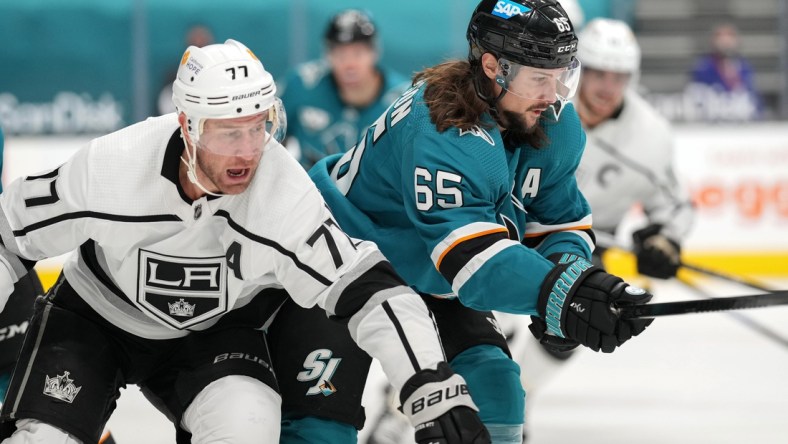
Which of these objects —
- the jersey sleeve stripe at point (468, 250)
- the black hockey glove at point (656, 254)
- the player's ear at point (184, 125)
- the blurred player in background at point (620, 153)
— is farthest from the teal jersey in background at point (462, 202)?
the blurred player in background at point (620, 153)

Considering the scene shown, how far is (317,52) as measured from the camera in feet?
27.5

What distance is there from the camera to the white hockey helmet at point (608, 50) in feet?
14.1

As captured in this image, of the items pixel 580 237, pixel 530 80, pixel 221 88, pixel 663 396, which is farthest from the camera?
pixel 663 396

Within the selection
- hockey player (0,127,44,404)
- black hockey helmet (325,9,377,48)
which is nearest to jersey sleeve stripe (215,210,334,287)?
hockey player (0,127,44,404)

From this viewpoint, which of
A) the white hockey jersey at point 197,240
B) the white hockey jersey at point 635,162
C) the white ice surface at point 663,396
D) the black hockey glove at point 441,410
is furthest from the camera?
the white hockey jersey at point 635,162

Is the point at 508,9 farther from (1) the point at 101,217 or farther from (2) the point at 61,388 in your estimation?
(2) the point at 61,388

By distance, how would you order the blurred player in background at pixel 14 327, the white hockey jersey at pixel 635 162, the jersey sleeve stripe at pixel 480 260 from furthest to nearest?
the white hockey jersey at pixel 635 162, the blurred player in background at pixel 14 327, the jersey sleeve stripe at pixel 480 260

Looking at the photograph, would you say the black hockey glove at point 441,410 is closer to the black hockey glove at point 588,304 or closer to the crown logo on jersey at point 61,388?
the black hockey glove at point 588,304

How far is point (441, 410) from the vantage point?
2.27 m

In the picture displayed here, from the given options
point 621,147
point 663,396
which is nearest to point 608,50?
point 621,147

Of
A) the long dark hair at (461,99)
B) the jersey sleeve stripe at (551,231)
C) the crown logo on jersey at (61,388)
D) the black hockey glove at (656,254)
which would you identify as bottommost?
the black hockey glove at (656,254)

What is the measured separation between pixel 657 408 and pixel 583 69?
1.31 meters

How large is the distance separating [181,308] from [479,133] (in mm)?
733

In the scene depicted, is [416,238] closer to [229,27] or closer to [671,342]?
[671,342]
